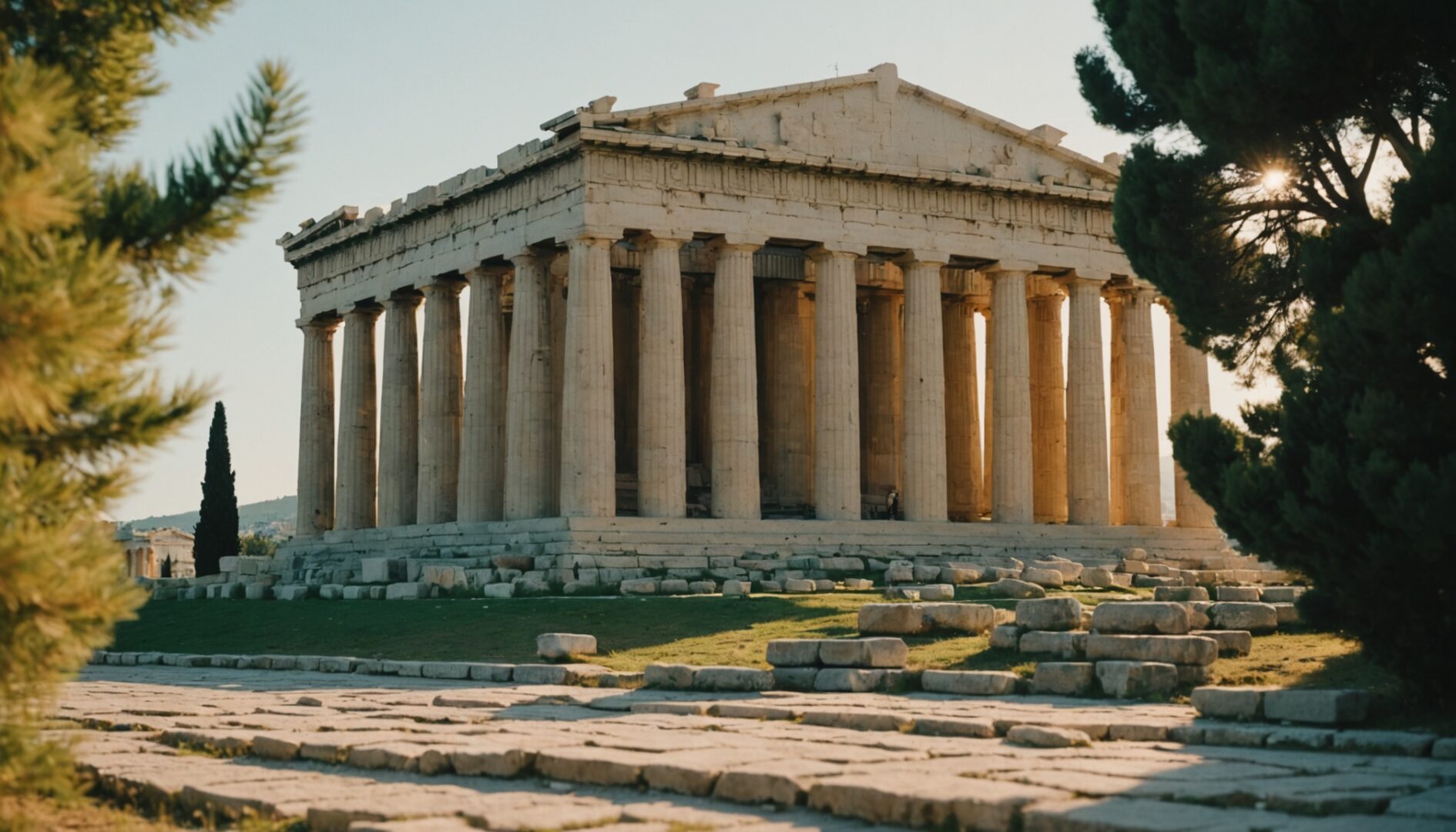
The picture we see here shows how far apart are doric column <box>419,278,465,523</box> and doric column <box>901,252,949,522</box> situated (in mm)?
12424

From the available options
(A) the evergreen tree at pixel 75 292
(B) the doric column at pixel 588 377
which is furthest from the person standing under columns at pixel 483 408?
(A) the evergreen tree at pixel 75 292

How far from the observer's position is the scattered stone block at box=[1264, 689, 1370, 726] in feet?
49.8

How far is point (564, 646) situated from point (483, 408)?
64.6ft

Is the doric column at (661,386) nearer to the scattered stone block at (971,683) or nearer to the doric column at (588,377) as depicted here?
the doric column at (588,377)

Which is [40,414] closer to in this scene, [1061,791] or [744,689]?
[1061,791]

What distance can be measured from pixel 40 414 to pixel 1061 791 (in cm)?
660

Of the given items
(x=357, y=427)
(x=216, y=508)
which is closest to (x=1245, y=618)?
(x=357, y=427)

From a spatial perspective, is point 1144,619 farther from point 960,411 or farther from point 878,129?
point 960,411

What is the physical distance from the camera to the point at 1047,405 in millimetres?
52688

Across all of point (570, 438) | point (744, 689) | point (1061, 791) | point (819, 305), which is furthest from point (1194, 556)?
point (1061, 791)

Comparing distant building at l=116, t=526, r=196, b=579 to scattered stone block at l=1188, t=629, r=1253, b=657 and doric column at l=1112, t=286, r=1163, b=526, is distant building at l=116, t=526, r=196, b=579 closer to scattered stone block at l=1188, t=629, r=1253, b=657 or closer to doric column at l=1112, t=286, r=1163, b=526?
doric column at l=1112, t=286, r=1163, b=526

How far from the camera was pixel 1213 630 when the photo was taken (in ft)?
74.0

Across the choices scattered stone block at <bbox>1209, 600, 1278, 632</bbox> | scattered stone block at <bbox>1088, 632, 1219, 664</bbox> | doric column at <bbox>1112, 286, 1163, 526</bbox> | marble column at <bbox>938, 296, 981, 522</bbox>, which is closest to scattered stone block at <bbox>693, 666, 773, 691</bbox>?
scattered stone block at <bbox>1088, 632, 1219, 664</bbox>

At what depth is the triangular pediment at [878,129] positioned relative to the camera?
139 feet
